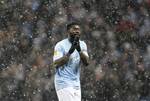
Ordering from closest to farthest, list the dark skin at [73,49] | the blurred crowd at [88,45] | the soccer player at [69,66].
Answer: the dark skin at [73,49]
the soccer player at [69,66]
the blurred crowd at [88,45]

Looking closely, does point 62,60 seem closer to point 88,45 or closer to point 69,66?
point 69,66

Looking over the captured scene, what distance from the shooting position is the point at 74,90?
21.2ft

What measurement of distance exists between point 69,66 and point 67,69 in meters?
0.05

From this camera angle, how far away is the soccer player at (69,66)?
250 inches

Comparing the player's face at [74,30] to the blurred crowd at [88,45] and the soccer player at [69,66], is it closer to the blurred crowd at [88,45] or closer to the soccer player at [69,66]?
the soccer player at [69,66]

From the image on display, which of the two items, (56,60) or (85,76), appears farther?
(85,76)

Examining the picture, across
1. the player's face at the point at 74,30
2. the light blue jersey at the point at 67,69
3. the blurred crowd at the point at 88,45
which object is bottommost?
the blurred crowd at the point at 88,45

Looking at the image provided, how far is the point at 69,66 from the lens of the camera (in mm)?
6461

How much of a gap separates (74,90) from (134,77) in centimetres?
541

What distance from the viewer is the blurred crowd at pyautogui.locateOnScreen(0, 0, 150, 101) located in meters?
11.7

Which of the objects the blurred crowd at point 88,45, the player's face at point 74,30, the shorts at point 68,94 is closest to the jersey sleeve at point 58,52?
the player's face at point 74,30

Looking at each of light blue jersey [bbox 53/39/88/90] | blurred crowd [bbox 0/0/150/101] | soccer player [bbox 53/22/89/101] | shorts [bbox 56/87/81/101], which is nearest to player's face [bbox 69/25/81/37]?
soccer player [bbox 53/22/89/101]

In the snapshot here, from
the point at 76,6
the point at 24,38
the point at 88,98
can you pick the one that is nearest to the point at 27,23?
the point at 24,38

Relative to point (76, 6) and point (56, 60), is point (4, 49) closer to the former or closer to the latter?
point (76, 6)
